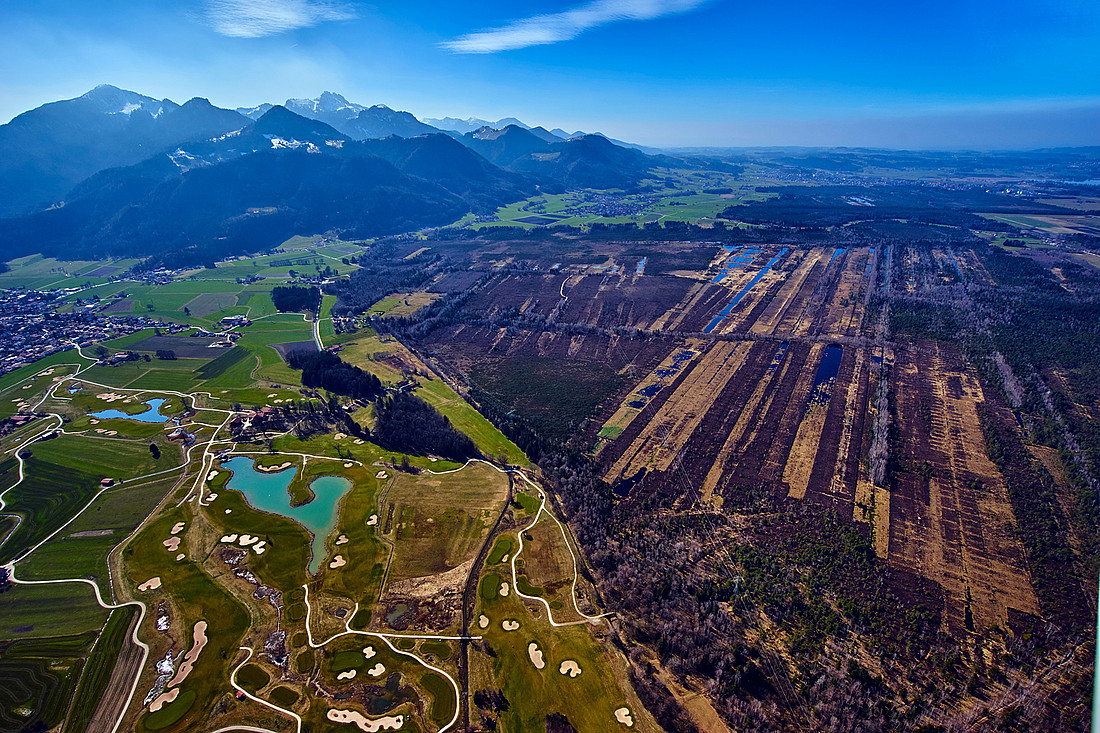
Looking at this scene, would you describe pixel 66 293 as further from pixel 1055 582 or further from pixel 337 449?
pixel 1055 582

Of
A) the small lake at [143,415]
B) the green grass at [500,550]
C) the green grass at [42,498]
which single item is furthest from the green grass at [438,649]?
the small lake at [143,415]

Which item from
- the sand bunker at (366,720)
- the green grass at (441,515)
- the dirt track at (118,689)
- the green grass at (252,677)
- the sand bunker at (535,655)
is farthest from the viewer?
the green grass at (441,515)

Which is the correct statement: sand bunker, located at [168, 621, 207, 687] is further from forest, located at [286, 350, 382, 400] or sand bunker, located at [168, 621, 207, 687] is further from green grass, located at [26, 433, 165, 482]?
forest, located at [286, 350, 382, 400]

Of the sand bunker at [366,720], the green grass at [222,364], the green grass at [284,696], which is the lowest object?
the green grass at [284,696]

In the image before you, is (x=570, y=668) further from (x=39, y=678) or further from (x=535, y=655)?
(x=39, y=678)

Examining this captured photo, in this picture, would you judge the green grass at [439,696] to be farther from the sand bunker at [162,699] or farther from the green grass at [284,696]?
the sand bunker at [162,699]

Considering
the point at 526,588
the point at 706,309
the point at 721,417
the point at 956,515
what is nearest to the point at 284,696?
the point at 526,588
